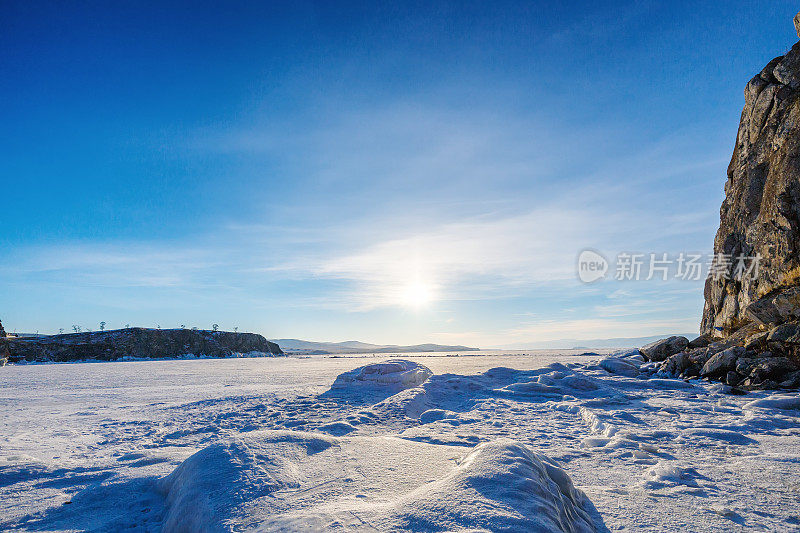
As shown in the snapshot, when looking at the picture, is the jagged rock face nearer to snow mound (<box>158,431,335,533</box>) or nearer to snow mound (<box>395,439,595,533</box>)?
snow mound (<box>395,439,595,533</box>)

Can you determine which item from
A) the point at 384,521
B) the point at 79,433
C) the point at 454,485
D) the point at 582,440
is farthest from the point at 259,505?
the point at 79,433

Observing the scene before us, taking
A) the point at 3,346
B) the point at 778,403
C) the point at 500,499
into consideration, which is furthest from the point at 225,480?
the point at 3,346

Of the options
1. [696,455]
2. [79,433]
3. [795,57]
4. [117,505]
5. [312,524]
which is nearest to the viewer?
[312,524]

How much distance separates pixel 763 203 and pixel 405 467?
18796mm

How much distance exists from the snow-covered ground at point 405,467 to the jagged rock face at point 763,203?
7958mm

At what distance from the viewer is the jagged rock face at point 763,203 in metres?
12.9

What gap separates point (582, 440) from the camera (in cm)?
534

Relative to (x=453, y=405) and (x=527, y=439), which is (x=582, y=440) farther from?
(x=453, y=405)

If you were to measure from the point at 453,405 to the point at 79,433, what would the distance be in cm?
648

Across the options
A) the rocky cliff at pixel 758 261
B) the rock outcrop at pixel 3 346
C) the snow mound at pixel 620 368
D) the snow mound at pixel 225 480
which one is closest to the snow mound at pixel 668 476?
the snow mound at pixel 225 480

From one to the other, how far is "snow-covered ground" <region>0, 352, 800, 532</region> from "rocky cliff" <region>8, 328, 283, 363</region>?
6502cm

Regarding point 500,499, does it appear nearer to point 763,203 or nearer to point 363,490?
point 363,490

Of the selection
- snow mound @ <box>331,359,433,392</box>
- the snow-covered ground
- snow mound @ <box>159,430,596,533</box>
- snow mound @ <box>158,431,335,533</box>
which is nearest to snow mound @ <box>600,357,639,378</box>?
the snow-covered ground

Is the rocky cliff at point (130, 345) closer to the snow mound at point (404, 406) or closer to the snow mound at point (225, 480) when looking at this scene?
the snow mound at point (404, 406)
